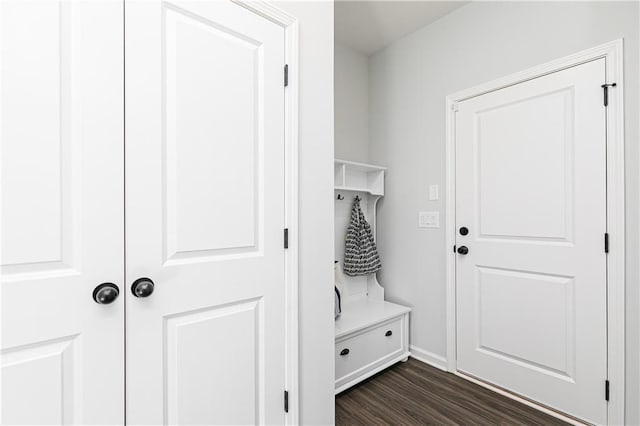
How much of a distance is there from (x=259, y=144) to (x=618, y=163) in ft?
5.94

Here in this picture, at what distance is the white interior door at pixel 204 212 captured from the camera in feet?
3.25

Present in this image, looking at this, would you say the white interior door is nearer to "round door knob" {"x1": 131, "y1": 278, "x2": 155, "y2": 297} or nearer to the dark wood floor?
"round door knob" {"x1": 131, "y1": 278, "x2": 155, "y2": 297}

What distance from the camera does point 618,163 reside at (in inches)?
63.0

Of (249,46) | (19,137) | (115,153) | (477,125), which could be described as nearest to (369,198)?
(477,125)

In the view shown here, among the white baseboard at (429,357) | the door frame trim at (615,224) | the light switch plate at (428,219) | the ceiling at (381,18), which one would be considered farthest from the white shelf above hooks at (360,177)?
the door frame trim at (615,224)

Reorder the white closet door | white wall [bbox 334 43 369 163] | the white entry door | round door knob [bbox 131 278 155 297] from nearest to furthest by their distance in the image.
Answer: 1. the white closet door
2. round door knob [bbox 131 278 155 297]
3. the white entry door
4. white wall [bbox 334 43 369 163]

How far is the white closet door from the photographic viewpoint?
810 mm

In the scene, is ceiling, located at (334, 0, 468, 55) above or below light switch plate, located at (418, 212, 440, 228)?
above

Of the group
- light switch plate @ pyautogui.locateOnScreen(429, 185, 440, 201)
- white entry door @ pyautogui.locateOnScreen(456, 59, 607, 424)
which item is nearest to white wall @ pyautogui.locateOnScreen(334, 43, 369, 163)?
light switch plate @ pyautogui.locateOnScreen(429, 185, 440, 201)

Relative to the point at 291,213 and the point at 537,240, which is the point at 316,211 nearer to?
the point at 291,213

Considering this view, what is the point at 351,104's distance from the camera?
273 cm

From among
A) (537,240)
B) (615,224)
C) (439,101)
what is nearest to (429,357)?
(537,240)

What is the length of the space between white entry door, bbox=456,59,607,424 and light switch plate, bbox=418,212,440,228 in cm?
16

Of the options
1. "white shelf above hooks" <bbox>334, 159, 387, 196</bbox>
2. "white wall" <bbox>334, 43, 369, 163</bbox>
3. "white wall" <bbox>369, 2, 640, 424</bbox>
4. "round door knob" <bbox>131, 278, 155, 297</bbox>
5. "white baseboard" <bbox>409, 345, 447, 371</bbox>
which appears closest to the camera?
"round door knob" <bbox>131, 278, 155, 297</bbox>
